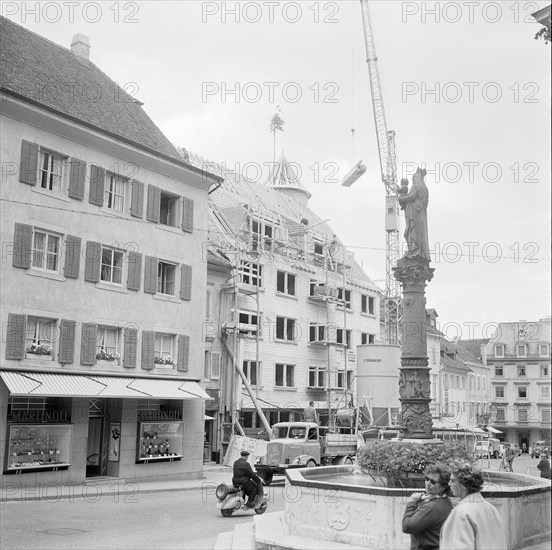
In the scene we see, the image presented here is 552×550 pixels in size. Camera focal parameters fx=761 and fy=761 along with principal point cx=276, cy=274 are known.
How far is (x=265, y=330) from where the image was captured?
4325 centimetres

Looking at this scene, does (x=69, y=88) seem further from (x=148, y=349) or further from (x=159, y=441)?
(x=159, y=441)

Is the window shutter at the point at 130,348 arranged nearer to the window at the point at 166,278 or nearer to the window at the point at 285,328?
the window at the point at 166,278

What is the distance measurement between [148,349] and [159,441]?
362 cm

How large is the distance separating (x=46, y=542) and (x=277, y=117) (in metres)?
52.4

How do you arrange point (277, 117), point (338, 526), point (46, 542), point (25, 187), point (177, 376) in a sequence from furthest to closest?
point (277, 117) → point (177, 376) → point (25, 187) → point (46, 542) → point (338, 526)

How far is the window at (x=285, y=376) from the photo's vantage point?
4447 centimetres

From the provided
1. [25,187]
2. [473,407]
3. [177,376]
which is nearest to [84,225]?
[25,187]

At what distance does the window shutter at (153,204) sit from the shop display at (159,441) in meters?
7.83

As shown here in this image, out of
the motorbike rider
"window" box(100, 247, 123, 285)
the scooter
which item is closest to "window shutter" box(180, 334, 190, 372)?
"window" box(100, 247, 123, 285)

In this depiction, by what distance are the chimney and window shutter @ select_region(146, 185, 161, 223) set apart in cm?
876

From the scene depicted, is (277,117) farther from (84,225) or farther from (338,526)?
(338,526)

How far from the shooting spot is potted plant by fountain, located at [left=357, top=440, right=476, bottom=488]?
43.1 ft

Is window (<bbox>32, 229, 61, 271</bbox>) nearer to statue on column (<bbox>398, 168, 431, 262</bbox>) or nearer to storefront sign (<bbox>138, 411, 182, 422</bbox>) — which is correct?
storefront sign (<bbox>138, 411, 182, 422</bbox>)

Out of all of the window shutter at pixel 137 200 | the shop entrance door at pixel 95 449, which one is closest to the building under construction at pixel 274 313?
the window shutter at pixel 137 200
